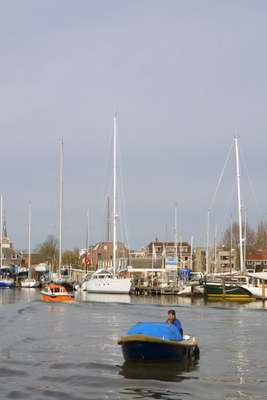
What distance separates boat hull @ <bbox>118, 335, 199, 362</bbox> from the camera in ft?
97.1

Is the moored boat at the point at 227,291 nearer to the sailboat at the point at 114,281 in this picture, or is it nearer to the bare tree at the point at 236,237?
the sailboat at the point at 114,281

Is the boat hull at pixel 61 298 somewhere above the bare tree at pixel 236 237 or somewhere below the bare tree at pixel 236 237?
below

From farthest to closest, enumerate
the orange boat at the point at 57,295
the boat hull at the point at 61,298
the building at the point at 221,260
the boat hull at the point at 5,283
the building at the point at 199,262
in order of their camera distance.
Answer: the building at the point at 199,262, the boat hull at the point at 5,283, the building at the point at 221,260, the orange boat at the point at 57,295, the boat hull at the point at 61,298

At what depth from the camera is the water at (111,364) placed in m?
25.6

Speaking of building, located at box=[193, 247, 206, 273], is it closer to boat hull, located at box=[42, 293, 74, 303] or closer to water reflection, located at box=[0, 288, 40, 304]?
water reflection, located at box=[0, 288, 40, 304]

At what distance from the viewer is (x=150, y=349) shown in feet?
97.9

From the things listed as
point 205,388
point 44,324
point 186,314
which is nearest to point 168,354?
point 205,388

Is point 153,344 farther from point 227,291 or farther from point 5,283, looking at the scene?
point 5,283

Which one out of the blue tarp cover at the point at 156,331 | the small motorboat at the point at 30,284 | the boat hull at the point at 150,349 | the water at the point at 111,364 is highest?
the small motorboat at the point at 30,284

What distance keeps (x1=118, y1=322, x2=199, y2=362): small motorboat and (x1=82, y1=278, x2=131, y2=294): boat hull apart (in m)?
65.6

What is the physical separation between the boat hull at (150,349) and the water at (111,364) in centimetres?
37

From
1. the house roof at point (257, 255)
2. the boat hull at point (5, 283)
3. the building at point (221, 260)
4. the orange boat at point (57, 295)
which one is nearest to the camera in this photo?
the orange boat at point (57, 295)

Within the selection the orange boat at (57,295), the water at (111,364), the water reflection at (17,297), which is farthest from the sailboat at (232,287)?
the water at (111,364)

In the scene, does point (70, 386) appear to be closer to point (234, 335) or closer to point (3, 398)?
point (3, 398)
